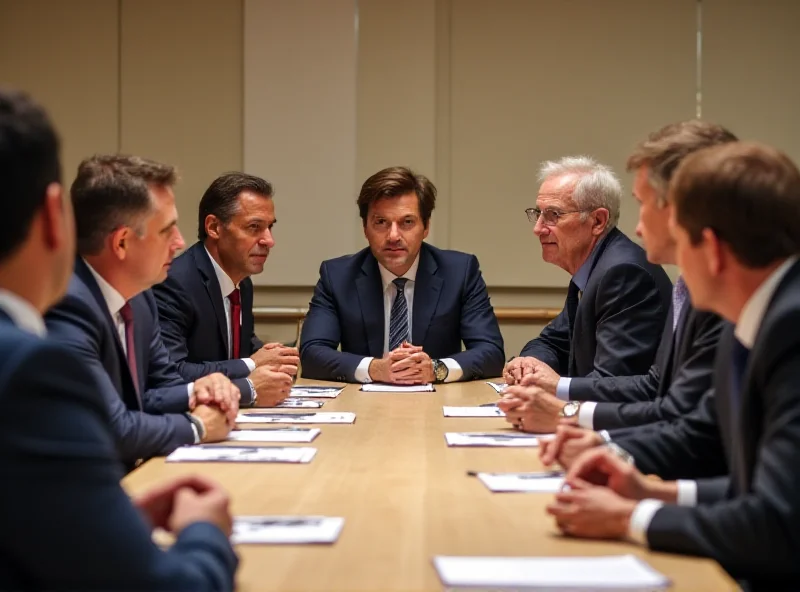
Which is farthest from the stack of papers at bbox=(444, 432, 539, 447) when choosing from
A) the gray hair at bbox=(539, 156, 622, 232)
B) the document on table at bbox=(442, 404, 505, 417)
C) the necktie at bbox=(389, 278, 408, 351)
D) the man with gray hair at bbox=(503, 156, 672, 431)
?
the necktie at bbox=(389, 278, 408, 351)

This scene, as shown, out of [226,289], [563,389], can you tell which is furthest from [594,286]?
[226,289]

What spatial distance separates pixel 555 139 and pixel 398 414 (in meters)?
3.47

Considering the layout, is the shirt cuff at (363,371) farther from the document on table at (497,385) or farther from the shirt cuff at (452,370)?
the document on table at (497,385)

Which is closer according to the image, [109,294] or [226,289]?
[109,294]

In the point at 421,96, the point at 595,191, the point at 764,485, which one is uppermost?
the point at 421,96

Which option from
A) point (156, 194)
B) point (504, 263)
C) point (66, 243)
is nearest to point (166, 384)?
point (156, 194)

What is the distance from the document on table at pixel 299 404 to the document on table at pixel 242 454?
788mm

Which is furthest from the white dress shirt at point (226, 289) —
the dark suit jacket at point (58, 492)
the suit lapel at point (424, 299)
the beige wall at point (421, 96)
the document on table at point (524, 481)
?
the dark suit jacket at point (58, 492)

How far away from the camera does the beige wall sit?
6.00 m

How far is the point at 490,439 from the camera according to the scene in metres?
2.55

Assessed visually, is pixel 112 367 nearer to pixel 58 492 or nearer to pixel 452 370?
pixel 58 492

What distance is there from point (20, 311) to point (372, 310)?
128 inches

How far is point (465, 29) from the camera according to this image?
19.9 feet

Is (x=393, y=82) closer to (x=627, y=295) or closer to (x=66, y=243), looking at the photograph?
(x=627, y=295)
